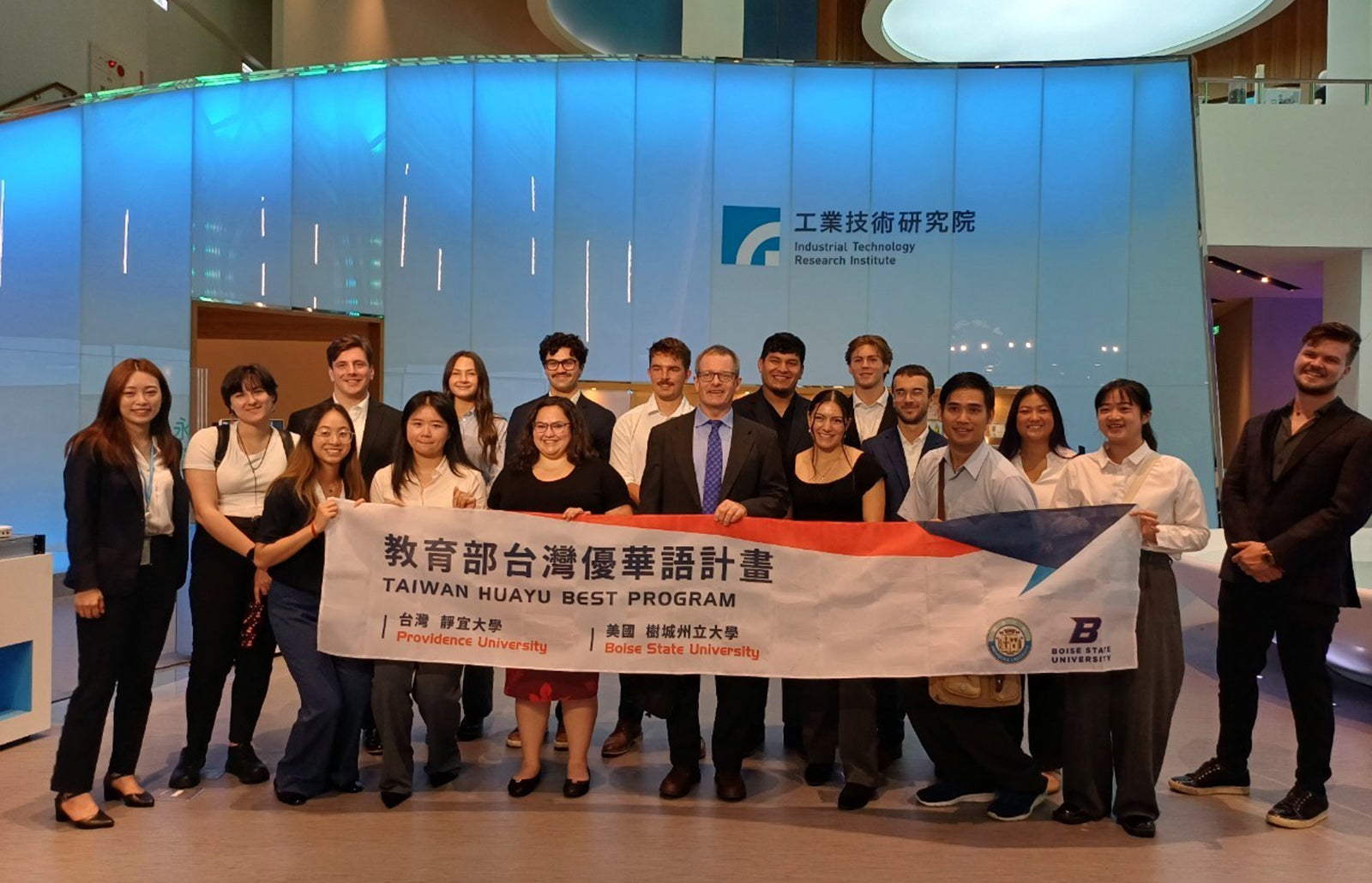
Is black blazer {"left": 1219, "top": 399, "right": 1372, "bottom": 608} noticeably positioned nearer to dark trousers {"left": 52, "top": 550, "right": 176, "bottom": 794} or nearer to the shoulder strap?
the shoulder strap

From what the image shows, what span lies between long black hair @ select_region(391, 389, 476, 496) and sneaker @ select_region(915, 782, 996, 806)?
2.05 m

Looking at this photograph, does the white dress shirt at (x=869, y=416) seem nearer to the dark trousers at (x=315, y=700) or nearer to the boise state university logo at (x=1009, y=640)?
the boise state university logo at (x=1009, y=640)

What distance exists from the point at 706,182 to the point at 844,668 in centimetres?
661

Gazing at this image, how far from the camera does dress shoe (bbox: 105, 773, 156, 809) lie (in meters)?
3.51

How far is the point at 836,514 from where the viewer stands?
377 cm

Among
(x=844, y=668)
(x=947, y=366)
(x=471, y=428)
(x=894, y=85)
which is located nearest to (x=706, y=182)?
(x=894, y=85)

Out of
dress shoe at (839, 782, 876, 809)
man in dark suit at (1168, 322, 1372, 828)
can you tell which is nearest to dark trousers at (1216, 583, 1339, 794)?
man in dark suit at (1168, 322, 1372, 828)

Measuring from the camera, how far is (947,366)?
9367 millimetres

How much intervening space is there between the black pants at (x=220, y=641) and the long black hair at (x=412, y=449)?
1.84 ft

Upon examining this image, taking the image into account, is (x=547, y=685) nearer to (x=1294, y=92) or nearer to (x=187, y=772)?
(x=187, y=772)

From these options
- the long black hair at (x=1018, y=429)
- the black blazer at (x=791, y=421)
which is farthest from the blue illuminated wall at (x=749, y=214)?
the long black hair at (x=1018, y=429)

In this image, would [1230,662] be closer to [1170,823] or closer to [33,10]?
[1170,823]

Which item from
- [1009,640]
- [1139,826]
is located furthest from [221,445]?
[1139,826]

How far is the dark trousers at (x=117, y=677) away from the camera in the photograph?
3.35 meters
